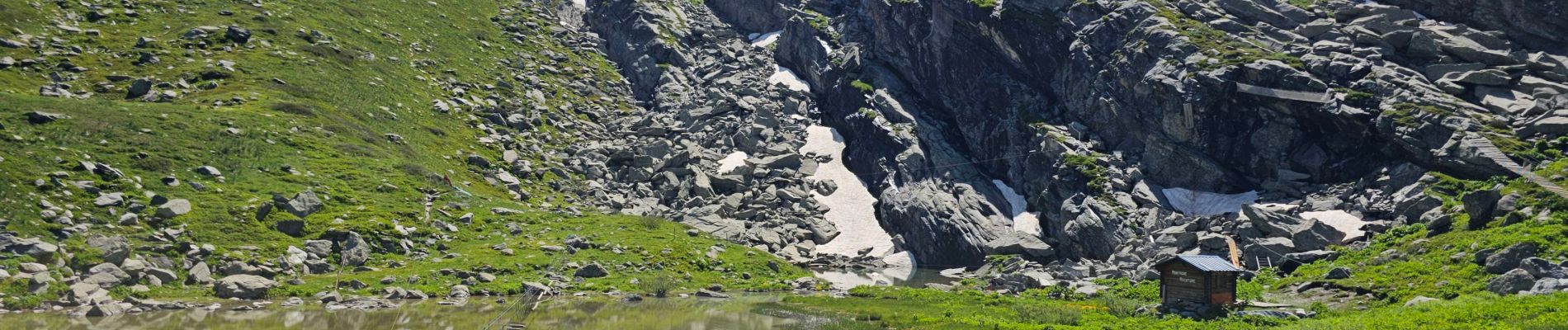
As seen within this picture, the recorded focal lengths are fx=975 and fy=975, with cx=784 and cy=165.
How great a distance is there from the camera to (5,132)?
51.4 meters

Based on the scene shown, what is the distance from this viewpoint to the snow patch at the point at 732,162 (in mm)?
89094

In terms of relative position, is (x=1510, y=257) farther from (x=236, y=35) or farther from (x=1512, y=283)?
(x=236, y=35)

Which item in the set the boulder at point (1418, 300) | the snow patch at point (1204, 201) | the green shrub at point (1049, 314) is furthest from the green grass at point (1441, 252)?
the snow patch at point (1204, 201)

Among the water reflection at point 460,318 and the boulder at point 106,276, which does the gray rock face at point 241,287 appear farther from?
the boulder at point 106,276

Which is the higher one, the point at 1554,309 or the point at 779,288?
the point at 1554,309

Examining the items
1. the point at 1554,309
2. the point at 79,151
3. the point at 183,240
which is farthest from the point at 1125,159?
the point at 79,151

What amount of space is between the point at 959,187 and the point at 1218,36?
75.4ft

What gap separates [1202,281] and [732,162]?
5560 cm

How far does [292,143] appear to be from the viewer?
6781 cm

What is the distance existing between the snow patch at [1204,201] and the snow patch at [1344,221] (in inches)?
258

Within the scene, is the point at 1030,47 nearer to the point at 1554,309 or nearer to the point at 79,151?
the point at 1554,309

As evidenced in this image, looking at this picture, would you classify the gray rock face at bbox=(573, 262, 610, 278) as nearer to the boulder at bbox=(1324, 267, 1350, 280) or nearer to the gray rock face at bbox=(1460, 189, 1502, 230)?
the boulder at bbox=(1324, 267, 1350, 280)

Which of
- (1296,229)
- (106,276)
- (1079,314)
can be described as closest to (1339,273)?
(1296,229)

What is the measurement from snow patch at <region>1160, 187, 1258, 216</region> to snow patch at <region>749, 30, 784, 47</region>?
66743mm
